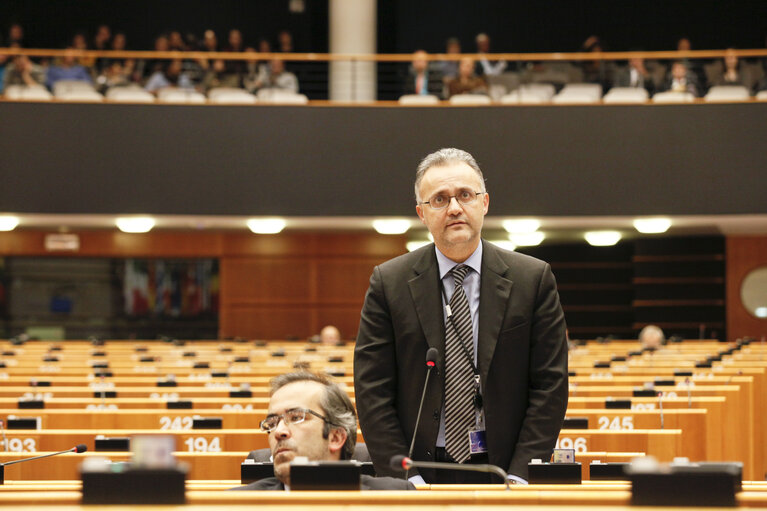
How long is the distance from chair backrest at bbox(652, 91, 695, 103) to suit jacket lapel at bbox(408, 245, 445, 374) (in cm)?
896

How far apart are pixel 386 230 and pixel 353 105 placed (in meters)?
1.83

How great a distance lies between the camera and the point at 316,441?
234 centimetres

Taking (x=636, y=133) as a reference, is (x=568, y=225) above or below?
below

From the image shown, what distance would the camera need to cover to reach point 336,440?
2408 millimetres

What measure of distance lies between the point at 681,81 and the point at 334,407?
377 inches

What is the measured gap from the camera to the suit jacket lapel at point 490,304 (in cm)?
243

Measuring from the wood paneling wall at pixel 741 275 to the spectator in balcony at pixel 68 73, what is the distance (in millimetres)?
9407

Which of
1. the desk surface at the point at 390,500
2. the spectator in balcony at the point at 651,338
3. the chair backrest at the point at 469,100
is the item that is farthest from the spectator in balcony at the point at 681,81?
the desk surface at the point at 390,500

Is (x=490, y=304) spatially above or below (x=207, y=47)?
below

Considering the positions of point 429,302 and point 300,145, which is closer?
point 429,302

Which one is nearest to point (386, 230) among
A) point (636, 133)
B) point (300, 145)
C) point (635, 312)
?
point (300, 145)

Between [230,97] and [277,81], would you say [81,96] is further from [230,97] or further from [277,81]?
[277,81]

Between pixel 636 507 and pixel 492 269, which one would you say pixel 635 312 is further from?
pixel 636 507

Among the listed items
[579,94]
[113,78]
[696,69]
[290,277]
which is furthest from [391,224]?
[696,69]
